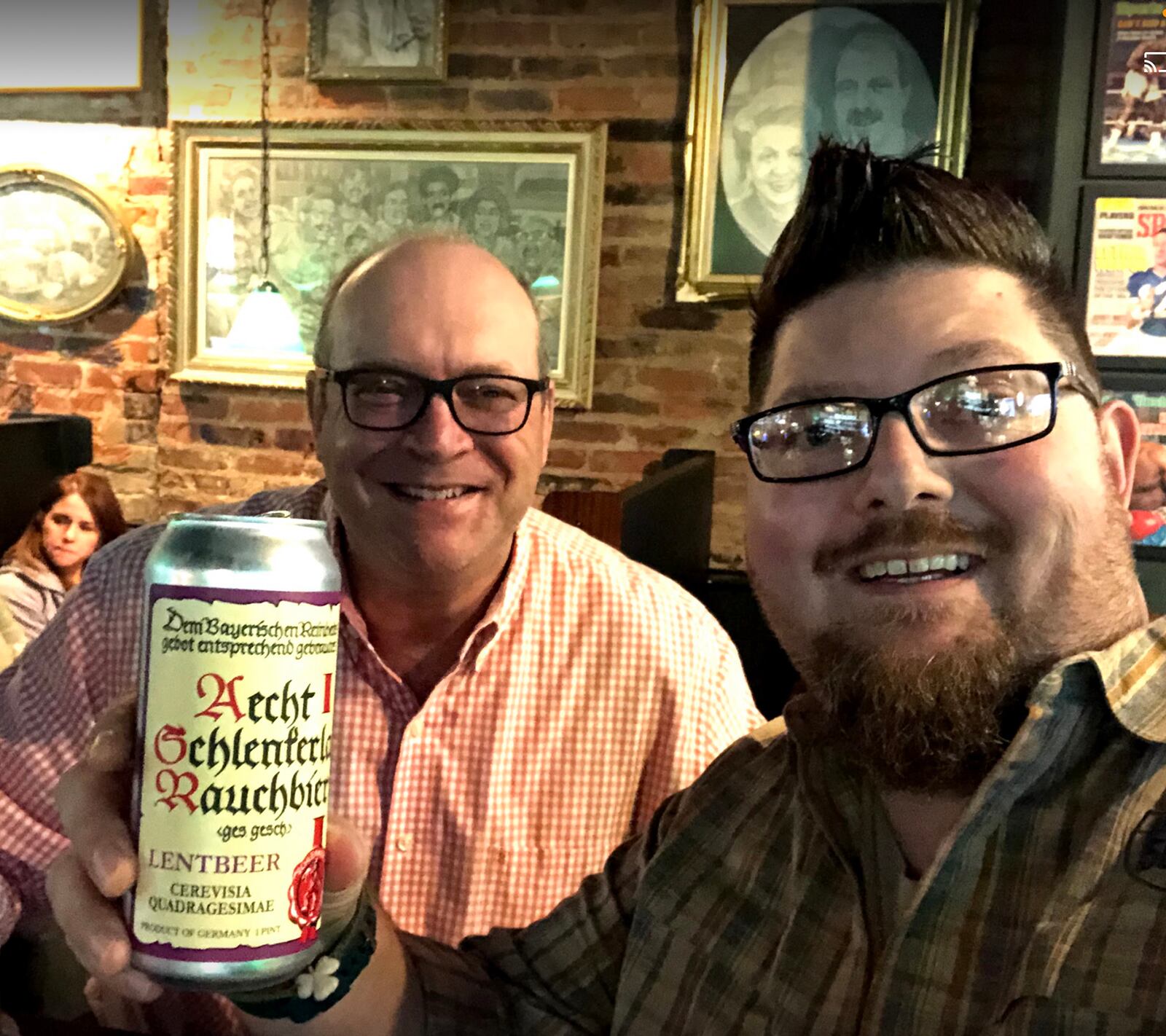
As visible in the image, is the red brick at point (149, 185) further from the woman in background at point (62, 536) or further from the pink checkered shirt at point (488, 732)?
the pink checkered shirt at point (488, 732)

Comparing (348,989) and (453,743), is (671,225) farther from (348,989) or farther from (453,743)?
(348,989)

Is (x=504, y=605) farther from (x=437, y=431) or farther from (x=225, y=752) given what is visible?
(x=225, y=752)

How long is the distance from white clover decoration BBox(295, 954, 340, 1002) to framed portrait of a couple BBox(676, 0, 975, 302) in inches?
86.0

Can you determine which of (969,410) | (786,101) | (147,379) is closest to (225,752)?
(969,410)

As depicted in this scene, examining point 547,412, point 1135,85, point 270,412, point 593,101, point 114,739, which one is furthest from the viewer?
point 270,412

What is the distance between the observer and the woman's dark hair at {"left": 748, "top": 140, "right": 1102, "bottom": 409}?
767mm

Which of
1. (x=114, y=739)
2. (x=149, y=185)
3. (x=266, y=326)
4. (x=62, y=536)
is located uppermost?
(x=149, y=185)

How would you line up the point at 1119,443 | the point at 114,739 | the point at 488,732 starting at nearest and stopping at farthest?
the point at 114,739, the point at 1119,443, the point at 488,732

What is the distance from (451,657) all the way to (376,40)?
2.35 m

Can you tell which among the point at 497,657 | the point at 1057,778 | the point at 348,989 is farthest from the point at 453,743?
Answer: the point at 1057,778

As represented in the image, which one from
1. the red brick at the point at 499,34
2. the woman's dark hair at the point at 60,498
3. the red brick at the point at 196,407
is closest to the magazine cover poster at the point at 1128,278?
the red brick at the point at 499,34

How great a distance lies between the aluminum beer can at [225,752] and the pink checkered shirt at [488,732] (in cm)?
46

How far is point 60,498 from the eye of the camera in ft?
8.93

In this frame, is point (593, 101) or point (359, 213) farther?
point (359, 213)
